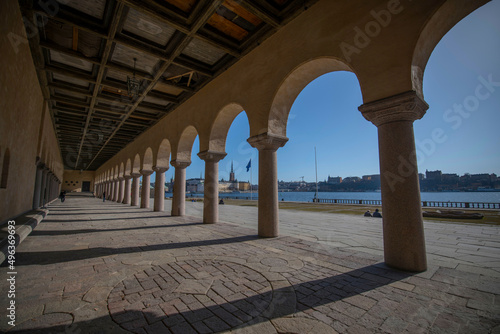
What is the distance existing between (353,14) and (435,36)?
5.39 ft

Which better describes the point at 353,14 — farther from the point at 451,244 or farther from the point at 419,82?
the point at 451,244

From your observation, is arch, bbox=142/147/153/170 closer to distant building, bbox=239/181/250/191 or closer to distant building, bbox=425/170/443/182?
distant building, bbox=425/170/443/182

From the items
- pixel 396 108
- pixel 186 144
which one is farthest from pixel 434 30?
pixel 186 144

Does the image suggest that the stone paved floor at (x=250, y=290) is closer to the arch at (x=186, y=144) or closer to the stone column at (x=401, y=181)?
the stone column at (x=401, y=181)

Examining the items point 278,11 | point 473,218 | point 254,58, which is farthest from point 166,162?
point 473,218

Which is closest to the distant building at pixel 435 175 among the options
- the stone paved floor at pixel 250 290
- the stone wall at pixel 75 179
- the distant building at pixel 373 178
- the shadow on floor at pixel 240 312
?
the distant building at pixel 373 178

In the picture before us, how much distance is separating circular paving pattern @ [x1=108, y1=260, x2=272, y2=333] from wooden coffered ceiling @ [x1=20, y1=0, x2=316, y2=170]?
20.2ft

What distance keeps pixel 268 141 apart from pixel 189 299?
466cm

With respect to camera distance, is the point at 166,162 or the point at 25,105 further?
the point at 166,162

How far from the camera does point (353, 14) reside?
478 cm

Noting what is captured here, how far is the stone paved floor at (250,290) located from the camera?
7.47 feet

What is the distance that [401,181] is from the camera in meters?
3.85

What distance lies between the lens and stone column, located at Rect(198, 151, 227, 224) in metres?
9.02

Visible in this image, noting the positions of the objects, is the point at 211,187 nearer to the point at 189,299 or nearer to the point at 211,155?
the point at 211,155
